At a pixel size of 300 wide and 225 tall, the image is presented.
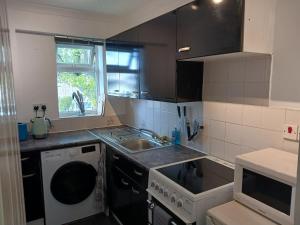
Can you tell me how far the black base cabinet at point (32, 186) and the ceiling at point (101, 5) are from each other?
5.36 feet

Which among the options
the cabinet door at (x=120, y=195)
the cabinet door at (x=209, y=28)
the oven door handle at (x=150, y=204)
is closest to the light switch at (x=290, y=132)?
the cabinet door at (x=209, y=28)

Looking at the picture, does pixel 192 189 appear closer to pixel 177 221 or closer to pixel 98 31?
pixel 177 221

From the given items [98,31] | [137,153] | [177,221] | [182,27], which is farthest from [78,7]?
[177,221]

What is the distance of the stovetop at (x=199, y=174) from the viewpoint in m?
1.38

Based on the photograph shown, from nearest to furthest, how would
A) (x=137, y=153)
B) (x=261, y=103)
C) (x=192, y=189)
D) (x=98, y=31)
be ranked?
(x=192, y=189), (x=261, y=103), (x=137, y=153), (x=98, y=31)

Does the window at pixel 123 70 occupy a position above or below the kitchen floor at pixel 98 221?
above

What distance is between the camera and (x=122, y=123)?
128 inches

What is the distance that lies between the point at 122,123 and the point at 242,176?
2.20m

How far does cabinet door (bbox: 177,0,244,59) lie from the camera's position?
1195 millimetres

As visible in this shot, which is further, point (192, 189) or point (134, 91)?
point (134, 91)

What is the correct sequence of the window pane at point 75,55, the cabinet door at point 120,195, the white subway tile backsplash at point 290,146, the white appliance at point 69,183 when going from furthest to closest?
the window pane at point 75,55, the white appliance at point 69,183, the cabinet door at point 120,195, the white subway tile backsplash at point 290,146

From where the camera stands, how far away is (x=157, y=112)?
246 cm

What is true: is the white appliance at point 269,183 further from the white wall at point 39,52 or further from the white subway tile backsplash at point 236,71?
the white wall at point 39,52

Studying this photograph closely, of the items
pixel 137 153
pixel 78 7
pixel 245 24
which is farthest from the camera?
pixel 78 7
